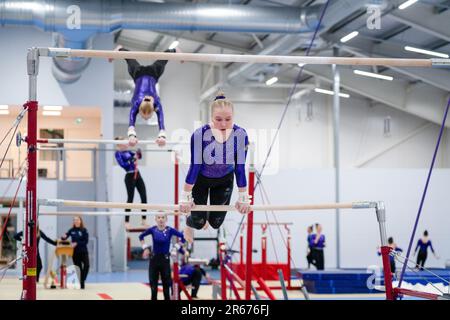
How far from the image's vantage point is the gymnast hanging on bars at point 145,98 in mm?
6668

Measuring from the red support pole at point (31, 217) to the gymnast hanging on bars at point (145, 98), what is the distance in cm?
179

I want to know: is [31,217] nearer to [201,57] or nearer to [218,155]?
[218,155]

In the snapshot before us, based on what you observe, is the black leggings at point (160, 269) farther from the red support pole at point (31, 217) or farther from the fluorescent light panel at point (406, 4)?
the fluorescent light panel at point (406, 4)

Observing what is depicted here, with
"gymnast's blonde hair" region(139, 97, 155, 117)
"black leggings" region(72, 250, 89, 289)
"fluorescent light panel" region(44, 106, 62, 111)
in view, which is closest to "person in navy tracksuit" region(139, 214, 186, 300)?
"gymnast's blonde hair" region(139, 97, 155, 117)

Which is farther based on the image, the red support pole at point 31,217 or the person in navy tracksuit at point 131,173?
the person in navy tracksuit at point 131,173

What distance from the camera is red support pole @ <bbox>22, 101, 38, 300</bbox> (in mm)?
4676

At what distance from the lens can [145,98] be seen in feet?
22.1

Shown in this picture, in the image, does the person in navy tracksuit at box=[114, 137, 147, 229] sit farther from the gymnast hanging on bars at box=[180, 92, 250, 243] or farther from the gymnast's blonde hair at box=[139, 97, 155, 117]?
the gymnast hanging on bars at box=[180, 92, 250, 243]

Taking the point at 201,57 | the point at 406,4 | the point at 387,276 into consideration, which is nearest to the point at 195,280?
the point at 406,4

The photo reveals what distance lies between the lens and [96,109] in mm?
17016

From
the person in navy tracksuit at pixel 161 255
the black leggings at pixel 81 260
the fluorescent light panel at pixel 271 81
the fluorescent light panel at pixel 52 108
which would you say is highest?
the fluorescent light panel at pixel 271 81

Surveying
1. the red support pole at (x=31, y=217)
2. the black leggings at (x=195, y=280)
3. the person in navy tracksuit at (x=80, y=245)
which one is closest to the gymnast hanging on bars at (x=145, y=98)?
the red support pole at (x=31, y=217)

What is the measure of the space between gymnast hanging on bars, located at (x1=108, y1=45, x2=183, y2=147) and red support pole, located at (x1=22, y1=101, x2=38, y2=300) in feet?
5.86
